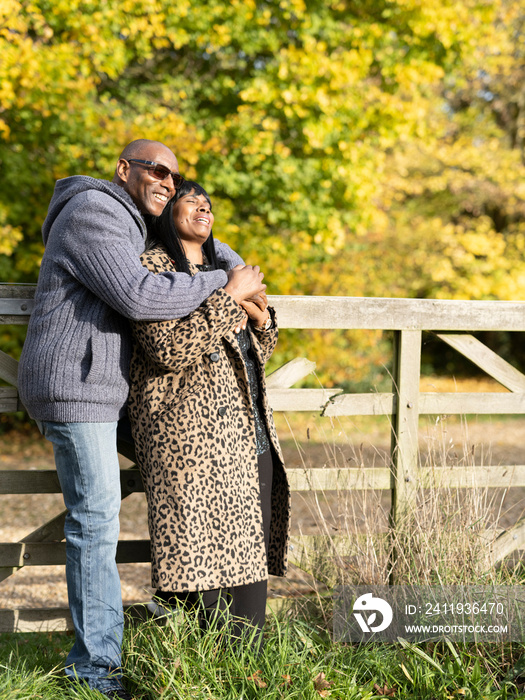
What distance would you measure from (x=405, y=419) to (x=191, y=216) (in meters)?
1.41

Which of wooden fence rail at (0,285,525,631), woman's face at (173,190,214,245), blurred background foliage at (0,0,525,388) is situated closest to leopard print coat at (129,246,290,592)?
woman's face at (173,190,214,245)

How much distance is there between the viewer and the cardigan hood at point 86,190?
7.39 ft

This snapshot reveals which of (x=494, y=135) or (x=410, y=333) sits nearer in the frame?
(x=410, y=333)

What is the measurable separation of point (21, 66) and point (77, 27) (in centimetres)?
88

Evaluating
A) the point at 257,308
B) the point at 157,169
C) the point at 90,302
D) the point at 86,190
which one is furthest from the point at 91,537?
the point at 157,169

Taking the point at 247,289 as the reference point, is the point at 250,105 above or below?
above

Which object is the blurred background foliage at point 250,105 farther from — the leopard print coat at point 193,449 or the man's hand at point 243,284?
the leopard print coat at point 193,449

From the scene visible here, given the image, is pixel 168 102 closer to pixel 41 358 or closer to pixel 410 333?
pixel 410 333

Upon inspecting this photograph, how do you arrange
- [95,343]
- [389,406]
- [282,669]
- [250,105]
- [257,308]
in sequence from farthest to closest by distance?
[250,105], [389,406], [257,308], [282,669], [95,343]

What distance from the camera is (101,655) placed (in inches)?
92.3

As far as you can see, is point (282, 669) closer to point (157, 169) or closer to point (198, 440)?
point (198, 440)

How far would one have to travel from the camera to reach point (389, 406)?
3.07 m

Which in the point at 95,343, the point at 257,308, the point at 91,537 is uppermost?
the point at 257,308

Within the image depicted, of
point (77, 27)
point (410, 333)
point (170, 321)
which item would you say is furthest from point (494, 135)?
point (170, 321)
